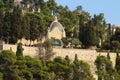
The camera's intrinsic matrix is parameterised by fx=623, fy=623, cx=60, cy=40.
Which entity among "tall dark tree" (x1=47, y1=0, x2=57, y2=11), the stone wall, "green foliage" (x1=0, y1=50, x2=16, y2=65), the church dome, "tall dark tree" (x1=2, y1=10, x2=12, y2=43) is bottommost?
"green foliage" (x1=0, y1=50, x2=16, y2=65)

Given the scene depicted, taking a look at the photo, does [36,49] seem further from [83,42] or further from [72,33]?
[72,33]

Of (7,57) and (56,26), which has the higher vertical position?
(56,26)

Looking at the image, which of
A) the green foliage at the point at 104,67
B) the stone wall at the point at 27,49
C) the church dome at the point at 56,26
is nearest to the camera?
the stone wall at the point at 27,49

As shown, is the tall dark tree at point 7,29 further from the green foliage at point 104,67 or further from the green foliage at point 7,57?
the green foliage at point 104,67

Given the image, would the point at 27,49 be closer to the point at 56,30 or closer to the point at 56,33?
the point at 56,33

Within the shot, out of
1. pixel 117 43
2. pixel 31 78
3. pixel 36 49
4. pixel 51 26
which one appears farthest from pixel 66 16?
pixel 31 78

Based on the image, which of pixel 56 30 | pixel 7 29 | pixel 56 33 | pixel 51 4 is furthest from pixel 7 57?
pixel 51 4

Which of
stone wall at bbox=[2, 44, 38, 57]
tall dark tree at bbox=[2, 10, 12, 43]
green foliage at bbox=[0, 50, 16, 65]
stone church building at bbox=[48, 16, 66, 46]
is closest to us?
green foliage at bbox=[0, 50, 16, 65]

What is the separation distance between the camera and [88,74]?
36.1 metres

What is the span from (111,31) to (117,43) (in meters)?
11.5

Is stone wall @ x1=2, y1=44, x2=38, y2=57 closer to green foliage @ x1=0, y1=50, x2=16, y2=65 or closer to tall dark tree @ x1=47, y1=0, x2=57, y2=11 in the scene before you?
green foliage @ x1=0, y1=50, x2=16, y2=65

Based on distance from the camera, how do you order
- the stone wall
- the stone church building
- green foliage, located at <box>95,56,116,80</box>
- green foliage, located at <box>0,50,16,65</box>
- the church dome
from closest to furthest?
green foliage, located at <box>0,50,16,65</box>
the stone wall
green foliage, located at <box>95,56,116,80</box>
the stone church building
the church dome

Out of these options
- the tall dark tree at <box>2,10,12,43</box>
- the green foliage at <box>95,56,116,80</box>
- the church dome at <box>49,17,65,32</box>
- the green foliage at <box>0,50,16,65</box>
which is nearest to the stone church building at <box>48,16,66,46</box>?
the church dome at <box>49,17,65,32</box>

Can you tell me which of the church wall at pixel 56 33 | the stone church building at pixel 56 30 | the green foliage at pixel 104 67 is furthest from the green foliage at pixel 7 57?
the church wall at pixel 56 33
